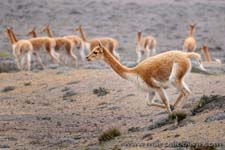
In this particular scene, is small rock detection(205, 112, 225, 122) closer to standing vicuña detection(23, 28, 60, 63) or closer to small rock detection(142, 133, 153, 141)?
small rock detection(142, 133, 153, 141)

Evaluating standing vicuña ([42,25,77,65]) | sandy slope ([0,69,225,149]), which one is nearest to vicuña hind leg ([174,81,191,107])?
sandy slope ([0,69,225,149])

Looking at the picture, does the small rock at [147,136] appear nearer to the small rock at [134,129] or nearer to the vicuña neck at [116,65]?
the small rock at [134,129]

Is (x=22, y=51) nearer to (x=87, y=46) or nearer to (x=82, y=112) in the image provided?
(x=87, y=46)

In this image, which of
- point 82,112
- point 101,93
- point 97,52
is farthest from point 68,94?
point 97,52

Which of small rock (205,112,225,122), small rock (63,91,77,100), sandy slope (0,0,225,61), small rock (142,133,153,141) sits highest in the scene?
sandy slope (0,0,225,61)

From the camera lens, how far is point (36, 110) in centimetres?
1842

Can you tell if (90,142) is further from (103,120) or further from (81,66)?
(81,66)

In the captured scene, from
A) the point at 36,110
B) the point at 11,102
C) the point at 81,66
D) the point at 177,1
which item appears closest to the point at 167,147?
the point at 36,110

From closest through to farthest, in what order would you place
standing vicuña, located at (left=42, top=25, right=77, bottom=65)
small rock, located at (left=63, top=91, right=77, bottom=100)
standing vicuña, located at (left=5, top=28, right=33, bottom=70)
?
1. small rock, located at (left=63, top=91, right=77, bottom=100)
2. standing vicuña, located at (left=5, top=28, right=33, bottom=70)
3. standing vicuña, located at (left=42, top=25, right=77, bottom=65)

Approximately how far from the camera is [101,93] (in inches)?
771

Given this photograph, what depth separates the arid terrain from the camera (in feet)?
43.2

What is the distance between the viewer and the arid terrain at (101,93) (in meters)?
13.2

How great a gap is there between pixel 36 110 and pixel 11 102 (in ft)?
5.46

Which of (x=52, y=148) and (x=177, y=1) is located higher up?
(x=177, y=1)
